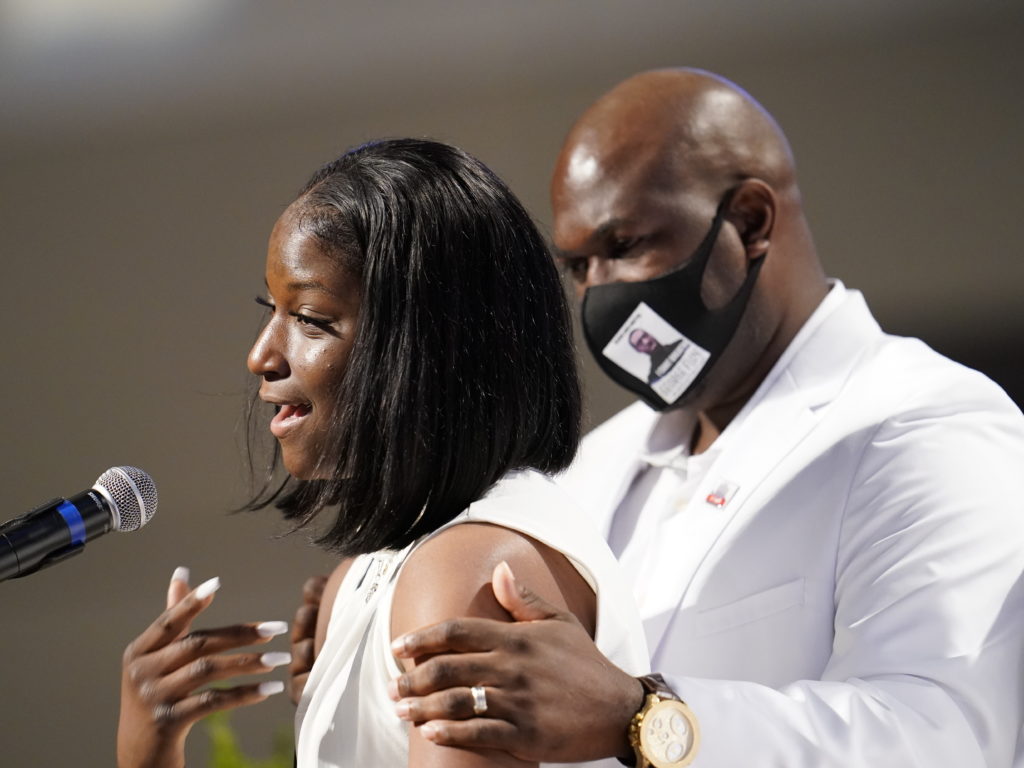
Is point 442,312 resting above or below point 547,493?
above

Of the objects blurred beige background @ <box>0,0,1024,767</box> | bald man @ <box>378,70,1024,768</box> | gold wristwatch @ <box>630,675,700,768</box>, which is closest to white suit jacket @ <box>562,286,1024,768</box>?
bald man @ <box>378,70,1024,768</box>

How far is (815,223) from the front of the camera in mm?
4152

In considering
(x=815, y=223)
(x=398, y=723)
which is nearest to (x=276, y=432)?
(x=398, y=723)

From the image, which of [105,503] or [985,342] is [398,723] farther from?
[985,342]

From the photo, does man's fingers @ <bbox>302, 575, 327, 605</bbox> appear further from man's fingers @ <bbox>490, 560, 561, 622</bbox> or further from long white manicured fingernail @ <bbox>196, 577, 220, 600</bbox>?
man's fingers @ <bbox>490, 560, 561, 622</bbox>

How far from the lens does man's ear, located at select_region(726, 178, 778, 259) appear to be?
7.77 feet

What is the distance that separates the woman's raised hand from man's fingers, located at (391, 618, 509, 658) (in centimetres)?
23

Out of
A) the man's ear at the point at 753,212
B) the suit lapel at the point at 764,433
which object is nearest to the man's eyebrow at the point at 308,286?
the suit lapel at the point at 764,433

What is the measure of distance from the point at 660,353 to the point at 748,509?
1.29 ft

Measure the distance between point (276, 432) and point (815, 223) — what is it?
3.21 m

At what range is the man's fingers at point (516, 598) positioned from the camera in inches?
40.9

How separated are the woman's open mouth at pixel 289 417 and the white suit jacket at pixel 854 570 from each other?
53 centimetres

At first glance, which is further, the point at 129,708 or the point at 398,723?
the point at 129,708

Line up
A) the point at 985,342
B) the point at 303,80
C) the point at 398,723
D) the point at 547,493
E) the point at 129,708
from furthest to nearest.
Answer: the point at 303,80 → the point at 985,342 → the point at 129,708 → the point at 547,493 → the point at 398,723
